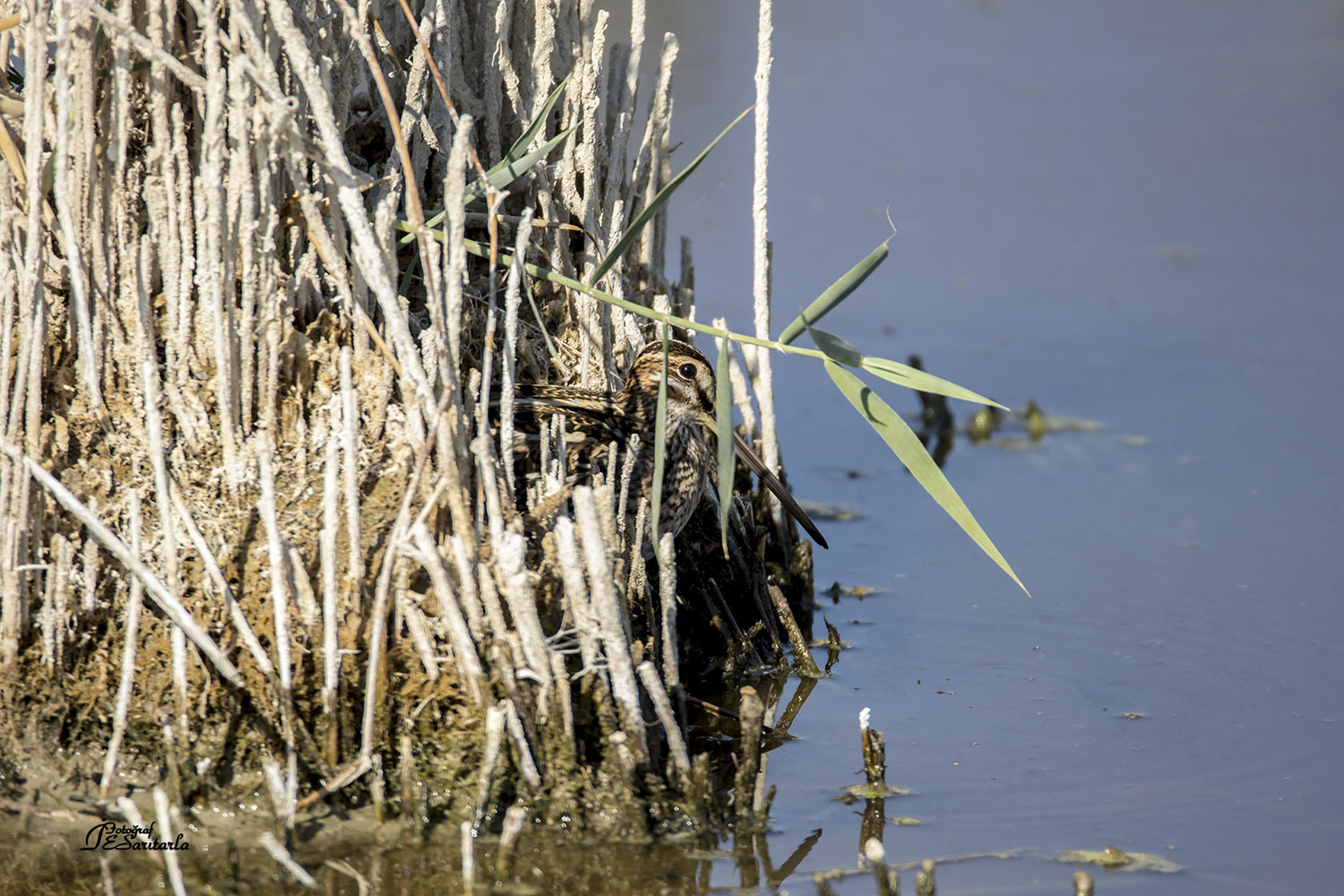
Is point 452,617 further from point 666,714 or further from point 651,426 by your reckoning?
point 651,426

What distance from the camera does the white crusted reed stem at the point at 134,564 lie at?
2.89 metres

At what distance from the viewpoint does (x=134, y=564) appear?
2.90 meters

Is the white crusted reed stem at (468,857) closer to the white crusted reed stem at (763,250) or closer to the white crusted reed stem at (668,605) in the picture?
the white crusted reed stem at (668,605)

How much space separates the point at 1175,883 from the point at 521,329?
7.07 feet

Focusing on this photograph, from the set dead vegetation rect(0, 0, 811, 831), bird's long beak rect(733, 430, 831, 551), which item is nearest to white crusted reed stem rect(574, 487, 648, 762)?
dead vegetation rect(0, 0, 811, 831)

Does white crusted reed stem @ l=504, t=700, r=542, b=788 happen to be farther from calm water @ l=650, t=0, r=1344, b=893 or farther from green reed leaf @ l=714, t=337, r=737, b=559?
green reed leaf @ l=714, t=337, r=737, b=559

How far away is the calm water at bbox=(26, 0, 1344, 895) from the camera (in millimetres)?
3447

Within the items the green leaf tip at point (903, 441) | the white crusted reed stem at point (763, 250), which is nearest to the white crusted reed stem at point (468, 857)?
the green leaf tip at point (903, 441)

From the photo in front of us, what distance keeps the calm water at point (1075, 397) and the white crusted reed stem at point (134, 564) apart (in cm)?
119

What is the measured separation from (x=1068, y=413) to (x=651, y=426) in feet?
9.61

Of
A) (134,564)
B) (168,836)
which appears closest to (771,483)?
(134,564)

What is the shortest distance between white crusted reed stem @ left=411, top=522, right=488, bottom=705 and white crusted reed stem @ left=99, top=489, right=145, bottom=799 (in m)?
0.58

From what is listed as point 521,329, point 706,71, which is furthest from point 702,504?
point 706,71

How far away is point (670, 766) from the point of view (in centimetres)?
312
